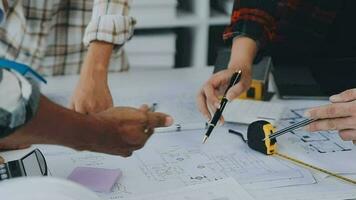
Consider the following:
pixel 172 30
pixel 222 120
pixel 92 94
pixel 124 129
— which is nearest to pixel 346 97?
pixel 222 120

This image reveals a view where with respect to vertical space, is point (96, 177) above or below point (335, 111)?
below

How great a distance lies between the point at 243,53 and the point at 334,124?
1.13 ft

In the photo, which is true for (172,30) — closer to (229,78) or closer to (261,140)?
(229,78)

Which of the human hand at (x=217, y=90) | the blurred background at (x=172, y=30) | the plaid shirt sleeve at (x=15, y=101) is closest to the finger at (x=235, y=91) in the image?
the human hand at (x=217, y=90)

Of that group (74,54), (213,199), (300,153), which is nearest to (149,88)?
(74,54)

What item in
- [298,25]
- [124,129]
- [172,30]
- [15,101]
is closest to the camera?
[15,101]

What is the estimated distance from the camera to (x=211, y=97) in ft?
3.82

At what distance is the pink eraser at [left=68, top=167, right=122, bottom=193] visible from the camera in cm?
89

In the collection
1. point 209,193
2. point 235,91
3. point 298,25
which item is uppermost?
point 298,25

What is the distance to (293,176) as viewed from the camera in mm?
944

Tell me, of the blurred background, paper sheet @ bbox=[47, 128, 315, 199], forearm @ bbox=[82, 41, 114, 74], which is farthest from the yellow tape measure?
the blurred background

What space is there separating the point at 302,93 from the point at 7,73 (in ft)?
2.87

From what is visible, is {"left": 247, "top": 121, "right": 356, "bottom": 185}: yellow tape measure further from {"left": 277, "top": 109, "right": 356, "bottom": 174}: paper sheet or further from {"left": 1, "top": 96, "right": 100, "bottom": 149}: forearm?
{"left": 1, "top": 96, "right": 100, "bottom": 149}: forearm

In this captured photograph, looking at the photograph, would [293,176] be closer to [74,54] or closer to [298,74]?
[298,74]
